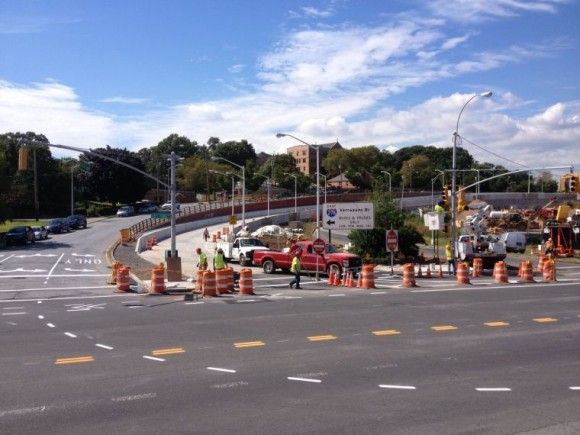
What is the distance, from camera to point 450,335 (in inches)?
593

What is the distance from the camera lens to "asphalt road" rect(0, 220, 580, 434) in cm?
844

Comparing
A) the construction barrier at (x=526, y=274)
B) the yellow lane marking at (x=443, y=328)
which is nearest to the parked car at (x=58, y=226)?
the construction barrier at (x=526, y=274)

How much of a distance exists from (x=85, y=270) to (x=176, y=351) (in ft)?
81.3

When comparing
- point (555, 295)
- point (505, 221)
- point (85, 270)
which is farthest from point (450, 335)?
point (505, 221)

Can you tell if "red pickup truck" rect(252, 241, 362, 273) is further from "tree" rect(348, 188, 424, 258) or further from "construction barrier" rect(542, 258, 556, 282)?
"construction barrier" rect(542, 258, 556, 282)

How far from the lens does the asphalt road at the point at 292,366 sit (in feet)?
A: 27.7

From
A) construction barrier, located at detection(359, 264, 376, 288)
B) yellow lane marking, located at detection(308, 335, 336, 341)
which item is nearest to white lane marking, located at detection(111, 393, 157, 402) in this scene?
yellow lane marking, located at detection(308, 335, 336, 341)

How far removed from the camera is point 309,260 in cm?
3347

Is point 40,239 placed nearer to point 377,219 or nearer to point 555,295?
point 377,219

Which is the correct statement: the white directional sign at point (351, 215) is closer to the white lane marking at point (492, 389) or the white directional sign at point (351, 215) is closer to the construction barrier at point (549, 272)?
the construction barrier at point (549, 272)

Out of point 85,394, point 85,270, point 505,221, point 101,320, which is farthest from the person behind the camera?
point 505,221

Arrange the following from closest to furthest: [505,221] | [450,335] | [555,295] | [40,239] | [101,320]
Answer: [450,335] → [101,320] → [555,295] → [40,239] → [505,221]

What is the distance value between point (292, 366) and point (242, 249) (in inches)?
1095

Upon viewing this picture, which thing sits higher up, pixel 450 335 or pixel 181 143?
pixel 181 143
